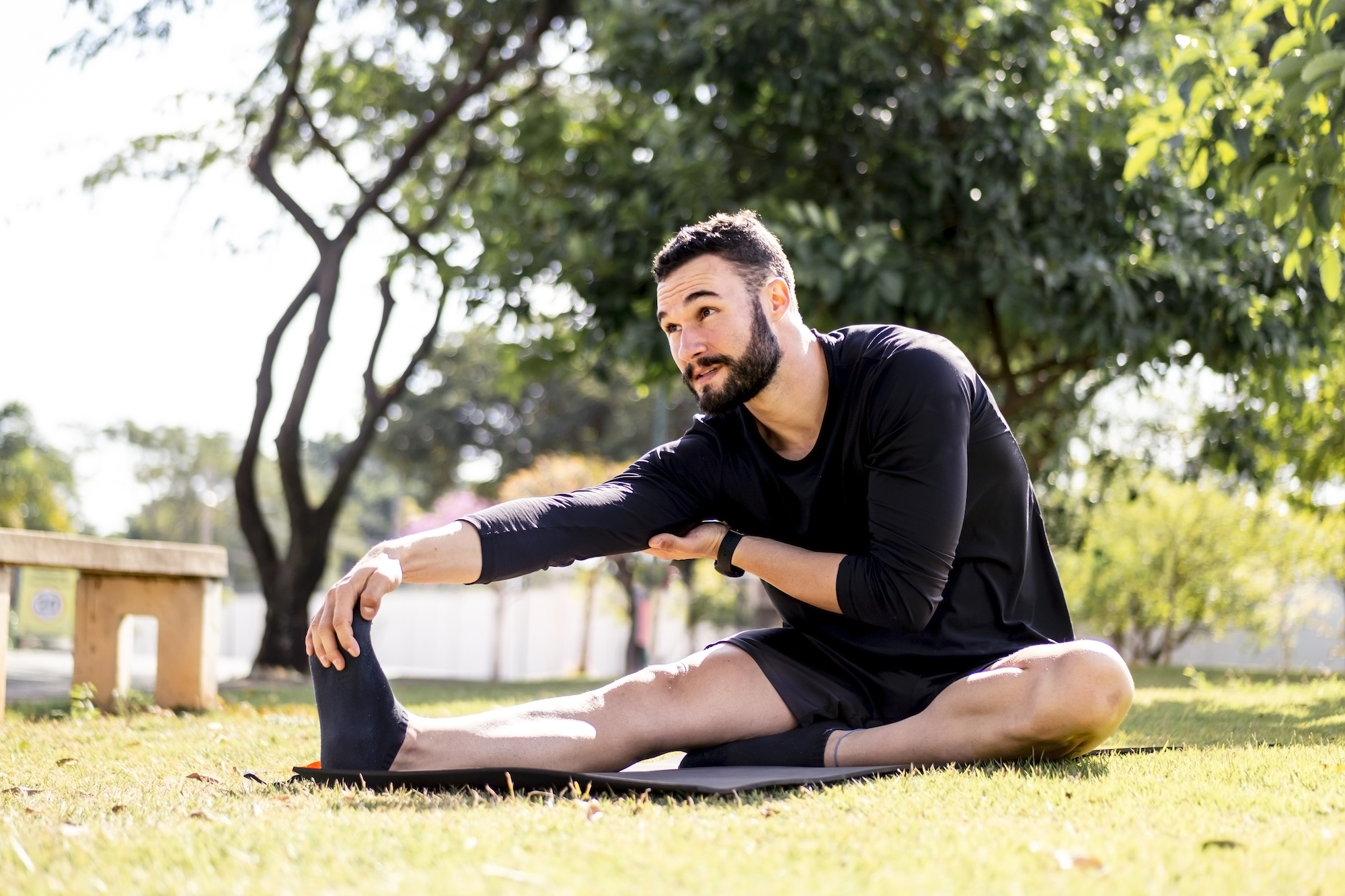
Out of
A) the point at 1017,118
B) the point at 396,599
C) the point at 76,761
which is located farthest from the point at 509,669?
the point at 76,761

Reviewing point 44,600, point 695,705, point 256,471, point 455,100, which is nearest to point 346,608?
point 695,705

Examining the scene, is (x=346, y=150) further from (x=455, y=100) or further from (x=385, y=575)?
(x=385, y=575)

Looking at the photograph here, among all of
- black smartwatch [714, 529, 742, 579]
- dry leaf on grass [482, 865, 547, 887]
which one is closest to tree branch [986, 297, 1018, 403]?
black smartwatch [714, 529, 742, 579]

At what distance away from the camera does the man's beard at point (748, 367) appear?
3.32 meters

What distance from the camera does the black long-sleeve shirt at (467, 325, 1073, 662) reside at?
3070 mm

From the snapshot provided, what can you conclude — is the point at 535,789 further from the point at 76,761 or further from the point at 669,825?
the point at 76,761

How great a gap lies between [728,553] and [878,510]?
0.46 metres

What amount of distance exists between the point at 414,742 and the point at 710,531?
100 centimetres

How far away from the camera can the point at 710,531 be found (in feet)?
11.3

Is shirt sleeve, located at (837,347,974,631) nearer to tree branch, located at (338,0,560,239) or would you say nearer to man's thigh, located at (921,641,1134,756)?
man's thigh, located at (921,641,1134,756)

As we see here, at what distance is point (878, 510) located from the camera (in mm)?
3113

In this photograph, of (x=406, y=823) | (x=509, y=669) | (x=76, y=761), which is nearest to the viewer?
(x=406, y=823)

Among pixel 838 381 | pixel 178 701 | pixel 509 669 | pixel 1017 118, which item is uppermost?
pixel 1017 118

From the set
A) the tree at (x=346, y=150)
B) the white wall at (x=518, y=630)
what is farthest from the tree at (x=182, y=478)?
the tree at (x=346, y=150)
